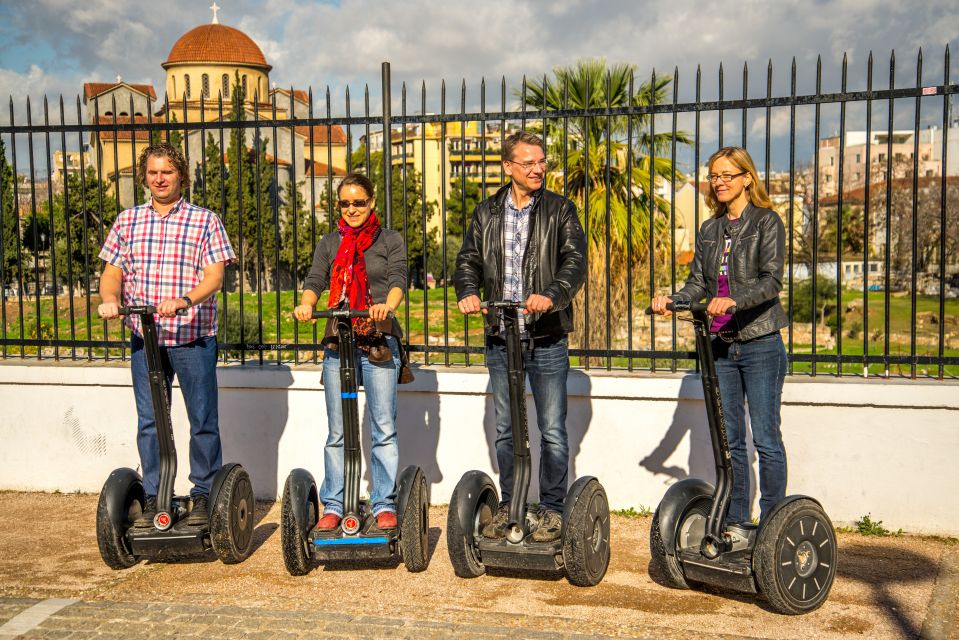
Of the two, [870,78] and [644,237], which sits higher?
[870,78]

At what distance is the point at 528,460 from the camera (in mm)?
4559

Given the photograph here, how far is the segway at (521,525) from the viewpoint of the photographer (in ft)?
14.7

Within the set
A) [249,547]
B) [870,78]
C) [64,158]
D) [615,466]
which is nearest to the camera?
[249,547]

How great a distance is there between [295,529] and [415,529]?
1.94 ft

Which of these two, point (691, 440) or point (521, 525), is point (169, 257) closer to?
point (521, 525)

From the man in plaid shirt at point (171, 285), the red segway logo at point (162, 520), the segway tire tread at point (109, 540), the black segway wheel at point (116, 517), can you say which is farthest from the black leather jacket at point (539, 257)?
the segway tire tread at point (109, 540)

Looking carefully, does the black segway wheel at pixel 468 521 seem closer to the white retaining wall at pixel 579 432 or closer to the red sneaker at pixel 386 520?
the red sneaker at pixel 386 520

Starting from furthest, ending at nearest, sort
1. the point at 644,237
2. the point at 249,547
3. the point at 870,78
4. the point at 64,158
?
1. the point at 644,237
2. the point at 64,158
3. the point at 870,78
4. the point at 249,547

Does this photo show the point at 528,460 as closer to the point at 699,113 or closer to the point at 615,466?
the point at 615,466

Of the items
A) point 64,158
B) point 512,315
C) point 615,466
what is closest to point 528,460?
point 512,315

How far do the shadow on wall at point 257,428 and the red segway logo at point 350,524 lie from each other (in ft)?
6.49

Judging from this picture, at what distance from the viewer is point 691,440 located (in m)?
5.97

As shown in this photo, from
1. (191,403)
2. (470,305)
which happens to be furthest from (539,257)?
(191,403)

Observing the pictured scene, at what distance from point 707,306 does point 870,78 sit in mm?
2413
